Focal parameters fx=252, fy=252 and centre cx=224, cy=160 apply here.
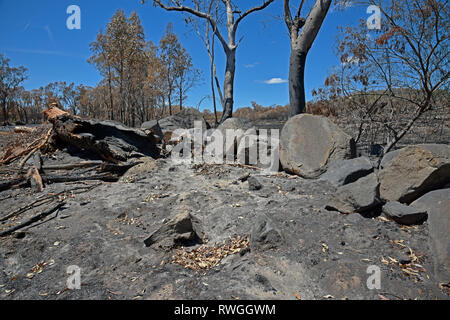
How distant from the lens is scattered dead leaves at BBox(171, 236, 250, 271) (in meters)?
2.38

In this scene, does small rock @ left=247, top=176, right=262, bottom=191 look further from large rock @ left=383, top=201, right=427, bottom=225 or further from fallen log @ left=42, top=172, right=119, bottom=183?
fallen log @ left=42, top=172, right=119, bottom=183

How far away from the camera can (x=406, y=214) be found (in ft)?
8.34

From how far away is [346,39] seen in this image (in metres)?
5.16

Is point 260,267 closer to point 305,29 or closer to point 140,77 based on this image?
point 305,29

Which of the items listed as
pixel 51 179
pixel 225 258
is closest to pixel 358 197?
pixel 225 258

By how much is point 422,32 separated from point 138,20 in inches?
742

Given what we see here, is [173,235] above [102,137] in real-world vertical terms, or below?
below

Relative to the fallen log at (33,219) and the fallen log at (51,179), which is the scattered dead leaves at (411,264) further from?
the fallen log at (51,179)

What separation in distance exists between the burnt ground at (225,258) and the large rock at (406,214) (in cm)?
8

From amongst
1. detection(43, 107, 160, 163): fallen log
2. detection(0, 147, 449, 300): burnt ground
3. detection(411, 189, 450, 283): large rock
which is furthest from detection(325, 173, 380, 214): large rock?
detection(43, 107, 160, 163): fallen log

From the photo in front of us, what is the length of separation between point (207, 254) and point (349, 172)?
241 cm

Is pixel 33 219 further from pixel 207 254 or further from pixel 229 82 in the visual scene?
pixel 229 82

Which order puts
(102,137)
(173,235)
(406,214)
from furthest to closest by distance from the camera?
(102,137), (173,235), (406,214)

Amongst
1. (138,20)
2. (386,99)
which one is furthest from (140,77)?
(386,99)
